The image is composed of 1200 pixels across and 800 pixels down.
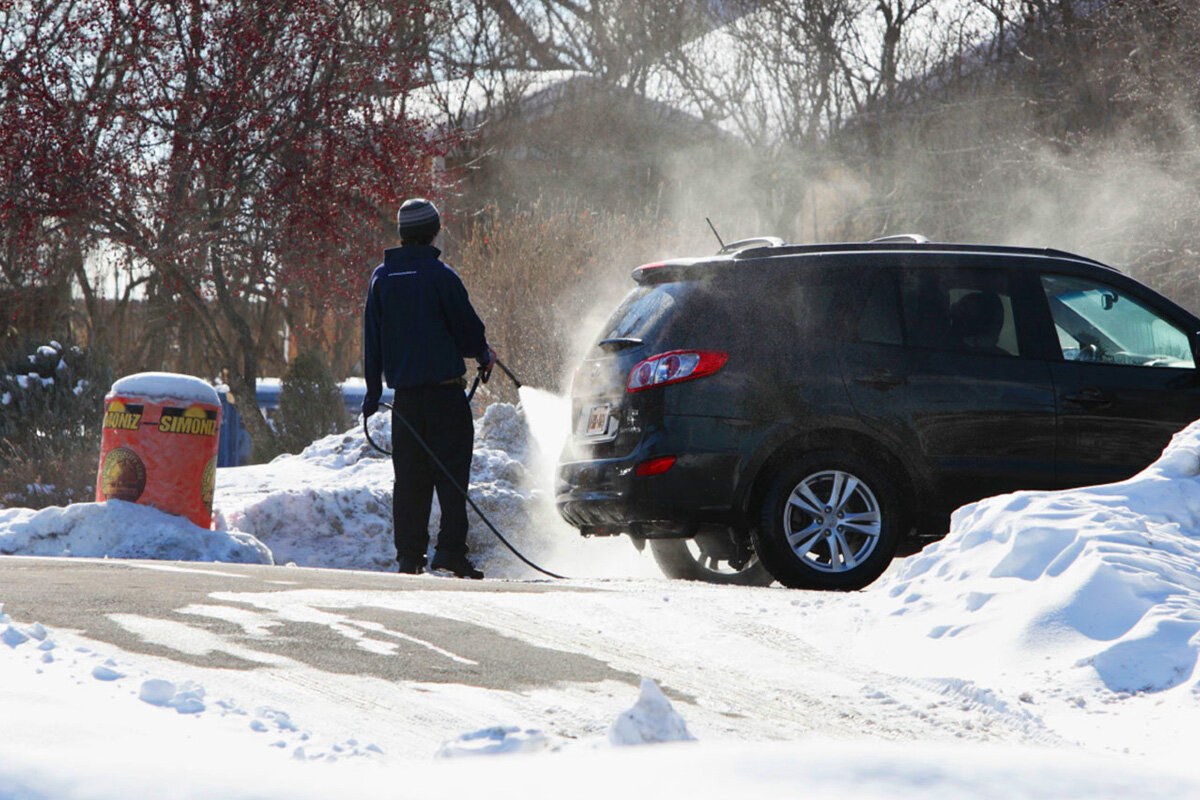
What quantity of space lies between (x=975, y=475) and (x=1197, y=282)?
13022 millimetres

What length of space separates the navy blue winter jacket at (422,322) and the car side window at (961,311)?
7.56 feet

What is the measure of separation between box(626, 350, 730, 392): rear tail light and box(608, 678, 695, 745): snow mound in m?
3.62

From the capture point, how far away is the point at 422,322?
754cm

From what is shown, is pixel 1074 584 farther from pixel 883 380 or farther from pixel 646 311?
pixel 646 311

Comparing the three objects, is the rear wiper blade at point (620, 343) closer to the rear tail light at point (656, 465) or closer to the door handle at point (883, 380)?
the rear tail light at point (656, 465)

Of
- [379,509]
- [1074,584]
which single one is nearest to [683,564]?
[379,509]

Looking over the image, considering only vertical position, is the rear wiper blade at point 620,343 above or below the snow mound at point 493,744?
above

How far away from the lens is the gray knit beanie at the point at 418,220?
7.61m

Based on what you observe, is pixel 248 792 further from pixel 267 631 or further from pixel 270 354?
pixel 270 354

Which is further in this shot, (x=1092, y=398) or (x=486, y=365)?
(x=486, y=365)

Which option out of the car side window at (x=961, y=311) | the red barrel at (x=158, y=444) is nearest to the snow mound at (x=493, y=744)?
the car side window at (x=961, y=311)

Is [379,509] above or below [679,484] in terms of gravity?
below

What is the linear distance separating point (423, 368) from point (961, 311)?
9.43ft

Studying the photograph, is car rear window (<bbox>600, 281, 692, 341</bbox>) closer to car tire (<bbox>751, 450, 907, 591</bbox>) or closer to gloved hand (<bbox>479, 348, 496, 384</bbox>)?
gloved hand (<bbox>479, 348, 496, 384</bbox>)
